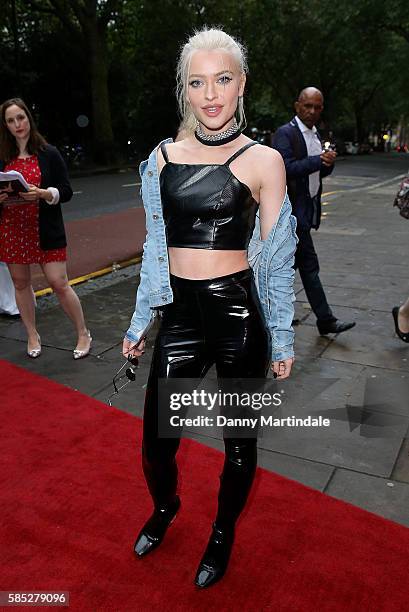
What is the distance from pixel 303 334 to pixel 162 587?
3.13 m

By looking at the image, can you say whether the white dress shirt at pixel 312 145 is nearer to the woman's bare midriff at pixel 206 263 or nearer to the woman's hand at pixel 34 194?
the woman's hand at pixel 34 194

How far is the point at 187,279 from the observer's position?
2.24 m

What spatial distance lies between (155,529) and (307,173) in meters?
2.99

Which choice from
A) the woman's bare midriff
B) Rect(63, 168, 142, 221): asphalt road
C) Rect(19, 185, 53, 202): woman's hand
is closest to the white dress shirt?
Rect(19, 185, 53, 202): woman's hand

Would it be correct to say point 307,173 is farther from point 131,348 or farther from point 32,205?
point 131,348

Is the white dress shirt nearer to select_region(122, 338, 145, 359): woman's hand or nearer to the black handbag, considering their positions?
the black handbag

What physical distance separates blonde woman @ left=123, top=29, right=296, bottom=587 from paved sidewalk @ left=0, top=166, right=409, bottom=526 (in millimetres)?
982

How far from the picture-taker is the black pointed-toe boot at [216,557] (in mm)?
2367

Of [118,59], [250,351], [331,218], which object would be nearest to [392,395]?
[250,351]

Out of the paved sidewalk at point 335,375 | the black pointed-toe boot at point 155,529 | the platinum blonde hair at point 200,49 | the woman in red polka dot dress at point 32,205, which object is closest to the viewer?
the platinum blonde hair at point 200,49

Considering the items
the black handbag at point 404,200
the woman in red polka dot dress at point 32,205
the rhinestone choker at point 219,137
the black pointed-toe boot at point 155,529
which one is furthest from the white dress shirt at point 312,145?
the black pointed-toe boot at point 155,529

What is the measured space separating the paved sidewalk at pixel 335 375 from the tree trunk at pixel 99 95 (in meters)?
20.5

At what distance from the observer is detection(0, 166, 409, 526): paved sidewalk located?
314 cm

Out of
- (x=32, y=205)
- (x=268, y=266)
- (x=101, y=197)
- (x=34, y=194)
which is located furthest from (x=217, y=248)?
(x=101, y=197)
